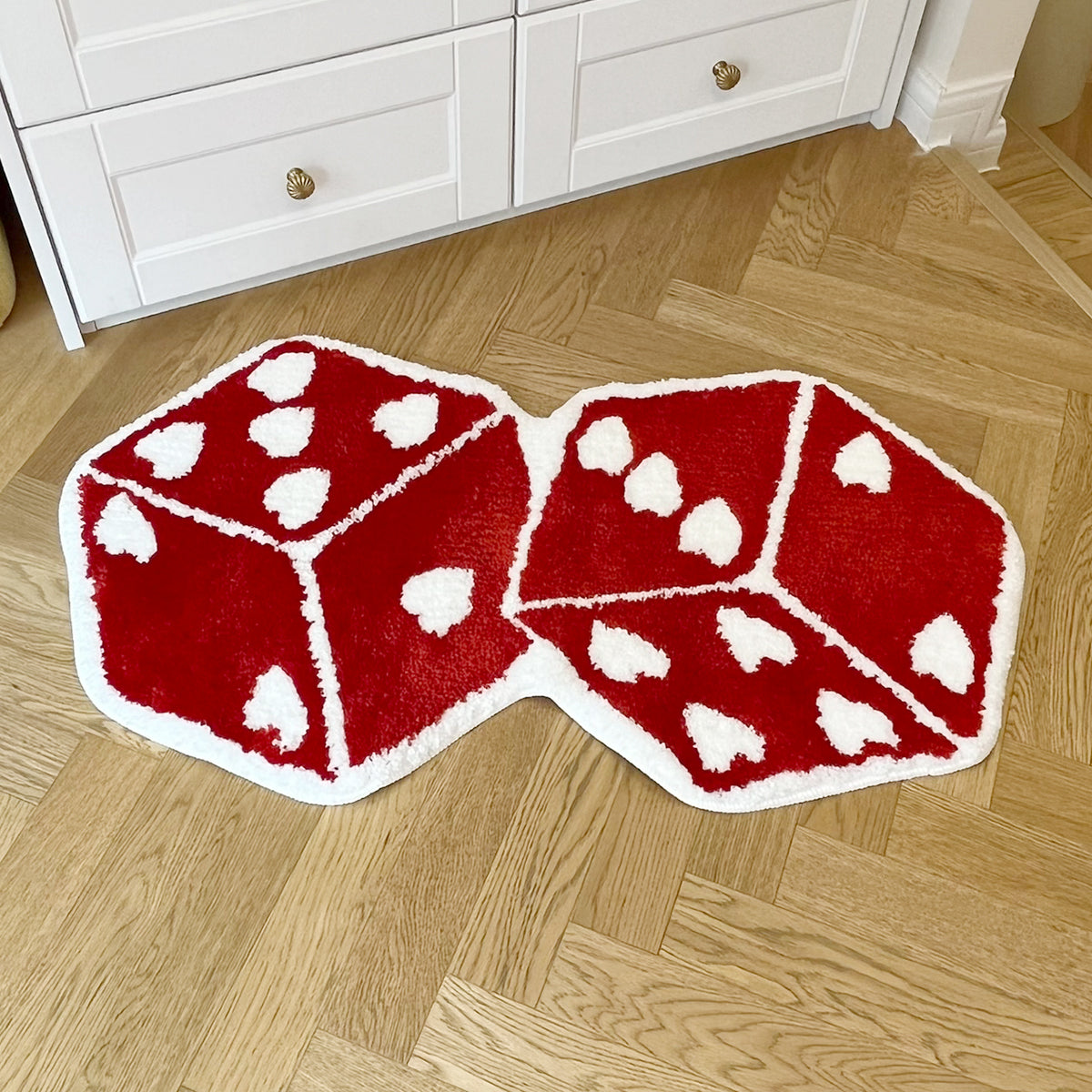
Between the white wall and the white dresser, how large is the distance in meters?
0.06

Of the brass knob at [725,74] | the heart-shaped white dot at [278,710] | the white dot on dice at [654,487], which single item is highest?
the brass knob at [725,74]

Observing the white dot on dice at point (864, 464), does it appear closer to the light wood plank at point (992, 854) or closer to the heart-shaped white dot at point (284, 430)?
the light wood plank at point (992, 854)

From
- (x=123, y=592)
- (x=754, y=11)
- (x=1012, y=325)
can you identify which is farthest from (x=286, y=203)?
(x=1012, y=325)

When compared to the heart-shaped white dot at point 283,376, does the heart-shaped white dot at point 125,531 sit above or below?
below

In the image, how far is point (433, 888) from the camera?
124 centimetres

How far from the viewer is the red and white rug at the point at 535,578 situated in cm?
133

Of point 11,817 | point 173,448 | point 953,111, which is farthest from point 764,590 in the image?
point 953,111

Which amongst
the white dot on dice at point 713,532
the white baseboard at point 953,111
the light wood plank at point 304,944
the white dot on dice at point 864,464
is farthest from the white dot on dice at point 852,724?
the white baseboard at point 953,111

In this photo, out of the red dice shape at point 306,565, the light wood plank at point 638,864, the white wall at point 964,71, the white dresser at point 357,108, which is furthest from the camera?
the white wall at point 964,71

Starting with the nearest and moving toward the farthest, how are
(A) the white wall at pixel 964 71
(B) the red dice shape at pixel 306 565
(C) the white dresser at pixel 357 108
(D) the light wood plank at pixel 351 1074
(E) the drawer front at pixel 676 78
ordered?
1. (D) the light wood plank at pixel 351 1074
2. (B) the red dice shape at pixel 306 565
3. (C) the white dresser at pixel 357 108
4. (E) the drawer front at pixel 676 78
5. (A) the white wall at pixel 964 71

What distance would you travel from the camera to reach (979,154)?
2074 mm

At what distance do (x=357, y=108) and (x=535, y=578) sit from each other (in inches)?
25.6

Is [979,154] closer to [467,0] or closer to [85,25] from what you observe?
[467,0]

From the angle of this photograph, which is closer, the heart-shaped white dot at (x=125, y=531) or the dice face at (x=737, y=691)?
the dice face at (x=737, y=691)
